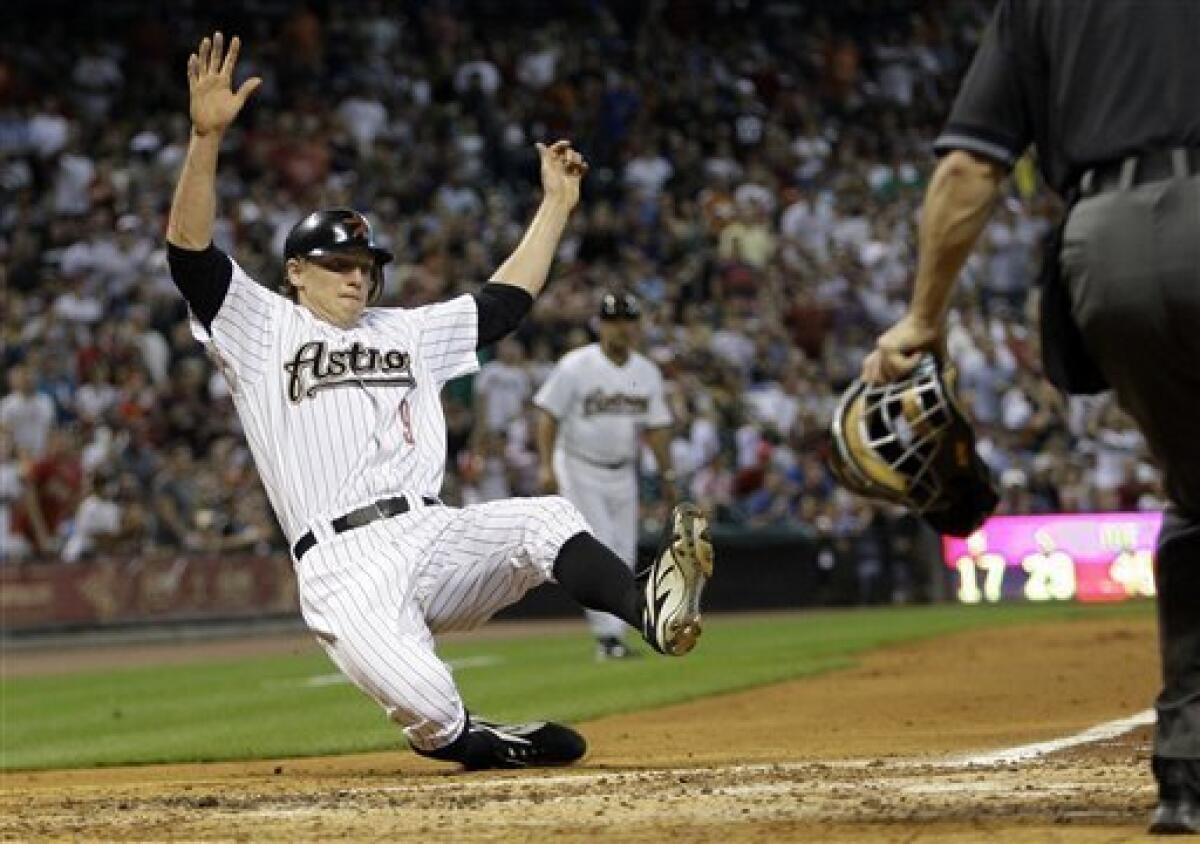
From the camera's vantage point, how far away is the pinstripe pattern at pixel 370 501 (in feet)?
22.1

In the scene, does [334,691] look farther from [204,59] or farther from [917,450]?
[917,450]

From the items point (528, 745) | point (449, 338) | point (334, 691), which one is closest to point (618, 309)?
point (334, 691)

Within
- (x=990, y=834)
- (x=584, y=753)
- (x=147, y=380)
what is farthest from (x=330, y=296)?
(x=147, y=380)

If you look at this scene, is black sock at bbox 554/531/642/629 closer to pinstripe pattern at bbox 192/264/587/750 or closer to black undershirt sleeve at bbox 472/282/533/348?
pinstripe pattern at bbox 192/264/587/750

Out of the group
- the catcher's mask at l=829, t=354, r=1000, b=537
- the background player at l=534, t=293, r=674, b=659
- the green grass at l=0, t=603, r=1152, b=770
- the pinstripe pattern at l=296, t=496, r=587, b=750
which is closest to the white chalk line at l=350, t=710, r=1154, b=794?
the pinstripe pattern at l=296, t=496, r=587, b=750

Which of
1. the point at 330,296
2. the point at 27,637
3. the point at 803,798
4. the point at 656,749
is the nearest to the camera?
the point at 803,798

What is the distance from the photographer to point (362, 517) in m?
6.93

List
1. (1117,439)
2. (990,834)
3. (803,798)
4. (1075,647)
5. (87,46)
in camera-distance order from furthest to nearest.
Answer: (87,46)
(1117,439)
(1075,647)
(803,798)
(990,834)

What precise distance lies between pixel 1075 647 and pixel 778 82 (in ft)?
48.7

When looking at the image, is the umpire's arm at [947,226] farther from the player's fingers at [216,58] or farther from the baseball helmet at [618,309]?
the baseball helmet at [618,309]

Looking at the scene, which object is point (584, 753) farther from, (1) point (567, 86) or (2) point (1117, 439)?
(1) point (567, 86)

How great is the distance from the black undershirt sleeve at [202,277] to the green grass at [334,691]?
2.51 m

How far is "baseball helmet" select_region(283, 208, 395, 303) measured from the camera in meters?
7.24

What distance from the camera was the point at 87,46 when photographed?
2605 cm
